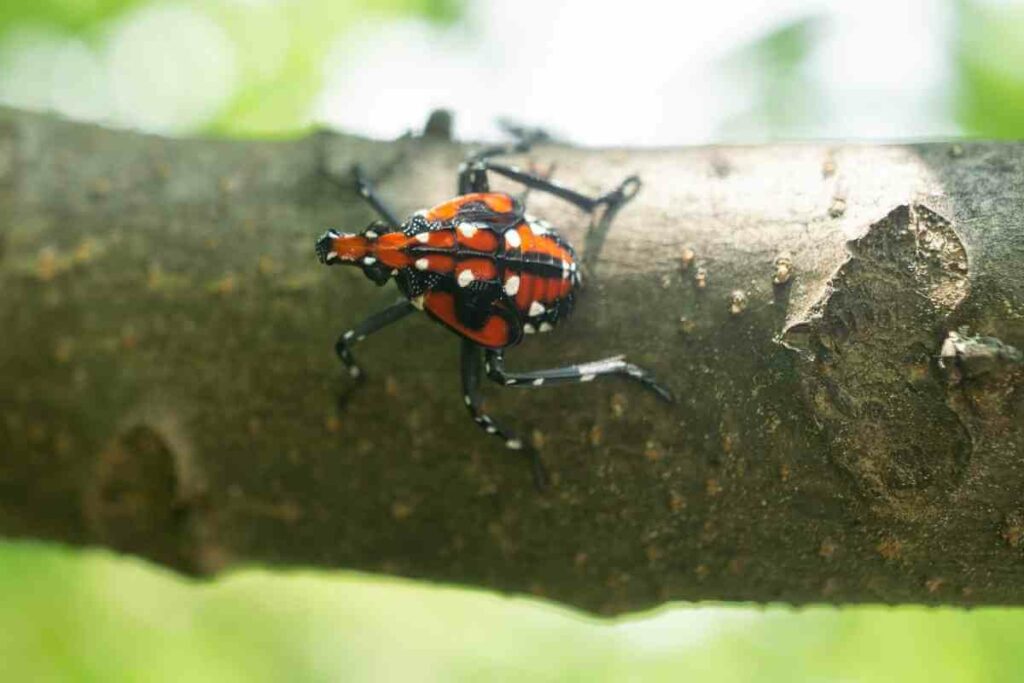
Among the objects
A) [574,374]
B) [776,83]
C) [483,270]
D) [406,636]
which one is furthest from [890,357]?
[406,636]

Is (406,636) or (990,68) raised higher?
(990,68)

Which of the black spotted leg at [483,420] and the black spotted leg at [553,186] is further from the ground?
the black spotted leg at [553,186]

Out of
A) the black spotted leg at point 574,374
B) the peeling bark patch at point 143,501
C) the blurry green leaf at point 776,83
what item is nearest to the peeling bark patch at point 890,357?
the black spotted leg at point 574,374

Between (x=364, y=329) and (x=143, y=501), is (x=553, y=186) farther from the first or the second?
(x=143, y=501)

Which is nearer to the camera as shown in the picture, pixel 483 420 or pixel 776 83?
pixel 483 420

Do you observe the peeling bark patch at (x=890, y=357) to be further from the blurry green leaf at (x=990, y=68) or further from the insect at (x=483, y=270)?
the blurry green leaf at (x=990, y=68)

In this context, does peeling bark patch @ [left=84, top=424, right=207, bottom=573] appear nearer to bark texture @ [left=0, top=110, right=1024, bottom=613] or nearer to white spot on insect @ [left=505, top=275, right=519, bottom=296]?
bark texture @ [left=0, top=110, right=1024, bottom=613]

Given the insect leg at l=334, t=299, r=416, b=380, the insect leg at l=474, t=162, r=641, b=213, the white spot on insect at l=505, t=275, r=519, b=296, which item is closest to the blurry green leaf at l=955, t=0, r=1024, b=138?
the insect leg at l=474, t=162, r=641, b=213
